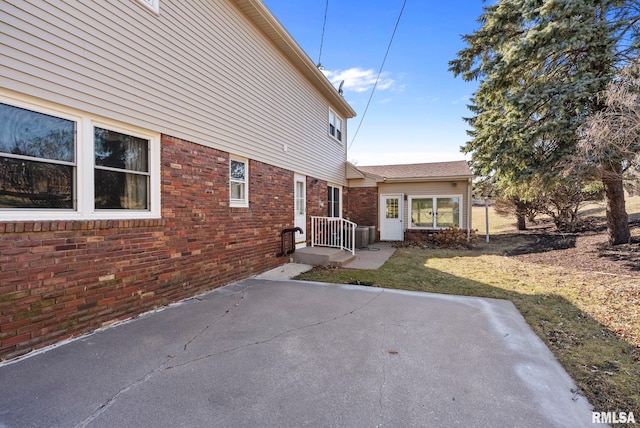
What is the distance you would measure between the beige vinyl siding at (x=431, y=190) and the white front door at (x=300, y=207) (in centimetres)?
579

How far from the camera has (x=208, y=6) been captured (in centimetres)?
538

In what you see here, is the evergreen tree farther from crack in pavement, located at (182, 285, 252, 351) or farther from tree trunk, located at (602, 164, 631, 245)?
crack in pavement, located at (182, 285, 252, 351)

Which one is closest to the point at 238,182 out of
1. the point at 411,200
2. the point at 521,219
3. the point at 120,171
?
the point at 120,171

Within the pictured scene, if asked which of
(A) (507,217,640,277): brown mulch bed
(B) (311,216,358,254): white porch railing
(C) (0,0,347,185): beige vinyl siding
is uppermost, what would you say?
(C) (0,0,347,185): beige vinyl siding

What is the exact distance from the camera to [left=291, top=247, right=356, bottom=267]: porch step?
770 centimetres

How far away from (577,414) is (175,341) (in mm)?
3687

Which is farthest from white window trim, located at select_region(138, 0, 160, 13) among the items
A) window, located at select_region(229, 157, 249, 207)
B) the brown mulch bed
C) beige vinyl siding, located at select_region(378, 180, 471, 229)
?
beige vinyl siding, located at select_region(378, 180, 471, 229)

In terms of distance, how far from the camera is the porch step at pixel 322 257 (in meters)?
7.70

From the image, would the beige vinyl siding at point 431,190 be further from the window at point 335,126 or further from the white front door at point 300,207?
the white front door at point 300,207

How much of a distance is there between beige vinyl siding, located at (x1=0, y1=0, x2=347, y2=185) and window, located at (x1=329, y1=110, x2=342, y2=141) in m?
3.44

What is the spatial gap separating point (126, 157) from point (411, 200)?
11797mm

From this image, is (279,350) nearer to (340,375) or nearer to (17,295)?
(340,375)

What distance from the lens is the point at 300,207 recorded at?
29.9 feet

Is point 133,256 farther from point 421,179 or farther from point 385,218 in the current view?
point 421,179
